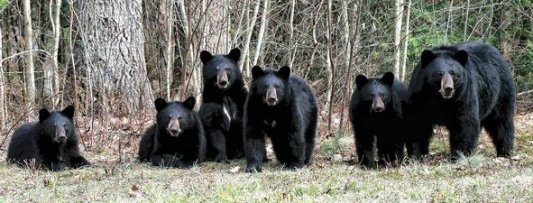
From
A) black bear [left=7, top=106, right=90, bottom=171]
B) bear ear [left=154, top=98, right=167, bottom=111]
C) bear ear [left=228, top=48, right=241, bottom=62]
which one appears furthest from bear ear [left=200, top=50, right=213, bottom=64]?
black bear [left=7, top=106, right=90, bottom=171]

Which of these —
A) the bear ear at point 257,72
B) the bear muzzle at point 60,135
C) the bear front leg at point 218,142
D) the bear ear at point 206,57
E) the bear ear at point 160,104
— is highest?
the bear ear at point 206,57

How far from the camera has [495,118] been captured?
10.6m

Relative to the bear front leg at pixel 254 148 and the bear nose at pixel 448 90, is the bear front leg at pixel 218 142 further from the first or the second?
the bear nose at pixel 448 90

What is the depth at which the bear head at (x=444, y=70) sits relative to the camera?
9047 mm

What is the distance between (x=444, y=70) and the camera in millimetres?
9117

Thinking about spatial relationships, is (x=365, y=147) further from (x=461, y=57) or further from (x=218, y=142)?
(x=218, y=142)

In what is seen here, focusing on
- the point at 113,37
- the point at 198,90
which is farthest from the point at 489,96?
the point at 113,37

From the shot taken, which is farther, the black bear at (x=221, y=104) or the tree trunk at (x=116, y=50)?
the tree trunk at (x=116, y=50)

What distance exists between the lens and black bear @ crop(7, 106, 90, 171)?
32.7 ft

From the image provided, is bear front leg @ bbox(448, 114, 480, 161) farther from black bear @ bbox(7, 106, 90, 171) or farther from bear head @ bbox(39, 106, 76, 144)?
bear head @ bbox(39, 106, 76, 144)

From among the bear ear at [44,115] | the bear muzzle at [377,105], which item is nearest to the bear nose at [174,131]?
Result: the bear ear at [44,115]

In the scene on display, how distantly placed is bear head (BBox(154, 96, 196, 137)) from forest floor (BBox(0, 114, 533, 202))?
55 centimetres

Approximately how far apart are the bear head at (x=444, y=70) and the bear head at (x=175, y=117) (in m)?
3.09

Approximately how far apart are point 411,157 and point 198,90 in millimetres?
5221
